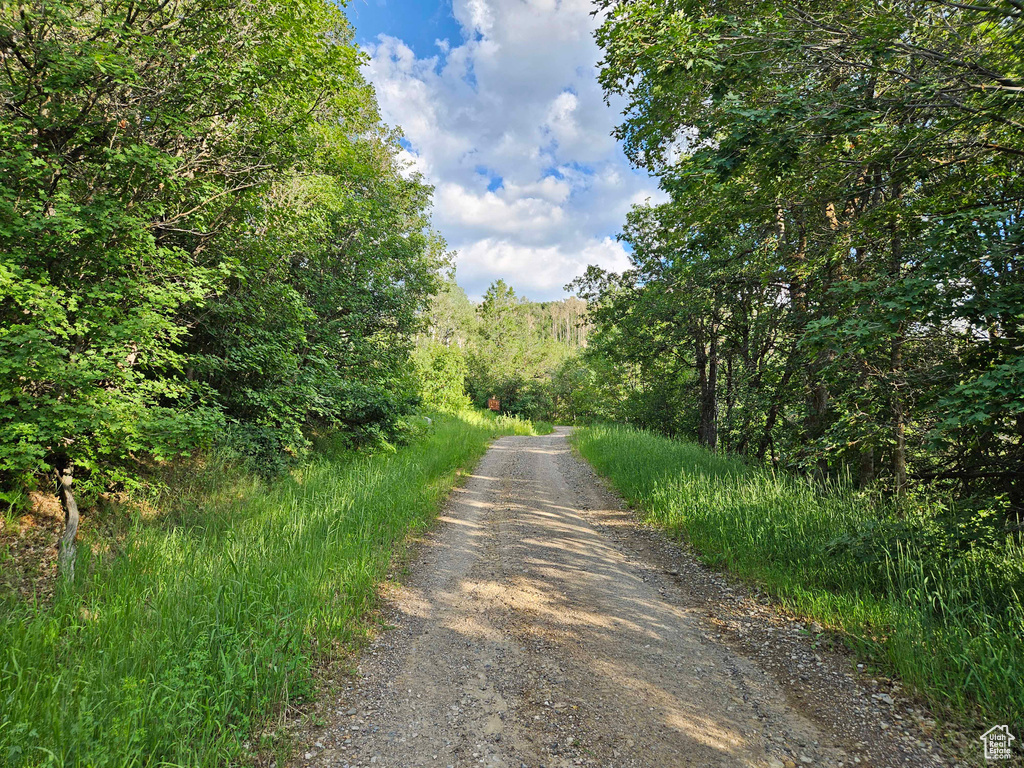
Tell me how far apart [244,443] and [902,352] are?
9.46 metres

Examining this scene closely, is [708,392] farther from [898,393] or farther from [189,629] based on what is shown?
[189,629]

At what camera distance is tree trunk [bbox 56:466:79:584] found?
4.26 metres

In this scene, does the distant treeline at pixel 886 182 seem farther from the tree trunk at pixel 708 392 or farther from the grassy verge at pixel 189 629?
the tree trunk at pixel 708 392

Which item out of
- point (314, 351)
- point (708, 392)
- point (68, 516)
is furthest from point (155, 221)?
→ point (708, 392)

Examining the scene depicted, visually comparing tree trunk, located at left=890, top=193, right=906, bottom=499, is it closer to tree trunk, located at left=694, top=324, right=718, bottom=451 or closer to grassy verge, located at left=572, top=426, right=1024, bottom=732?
grassy verge, located at left=572, top=426, right=1024, bottom=732

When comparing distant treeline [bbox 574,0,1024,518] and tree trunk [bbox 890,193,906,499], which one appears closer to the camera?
distant treeline [bbox 574,0,1024,518]

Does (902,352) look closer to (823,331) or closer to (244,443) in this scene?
(823,331)

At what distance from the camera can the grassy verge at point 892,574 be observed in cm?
270

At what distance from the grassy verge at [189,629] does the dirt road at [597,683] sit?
1.47 feet

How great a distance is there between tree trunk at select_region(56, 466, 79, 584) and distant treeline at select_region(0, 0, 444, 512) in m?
0.13

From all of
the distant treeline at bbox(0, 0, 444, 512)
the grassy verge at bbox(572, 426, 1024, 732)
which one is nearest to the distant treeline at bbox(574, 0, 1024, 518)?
the grassy verge at bbox(572, 426, 1024, 732)

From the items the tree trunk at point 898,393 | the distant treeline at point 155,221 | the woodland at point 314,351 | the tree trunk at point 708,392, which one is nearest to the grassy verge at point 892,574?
the woodland at point 314,351

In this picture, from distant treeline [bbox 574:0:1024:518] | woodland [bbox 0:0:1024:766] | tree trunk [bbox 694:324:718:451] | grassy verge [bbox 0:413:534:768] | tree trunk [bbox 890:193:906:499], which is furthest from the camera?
tree trunk [bbox 694:324:718:451]

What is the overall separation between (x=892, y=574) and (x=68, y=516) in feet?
29.1
